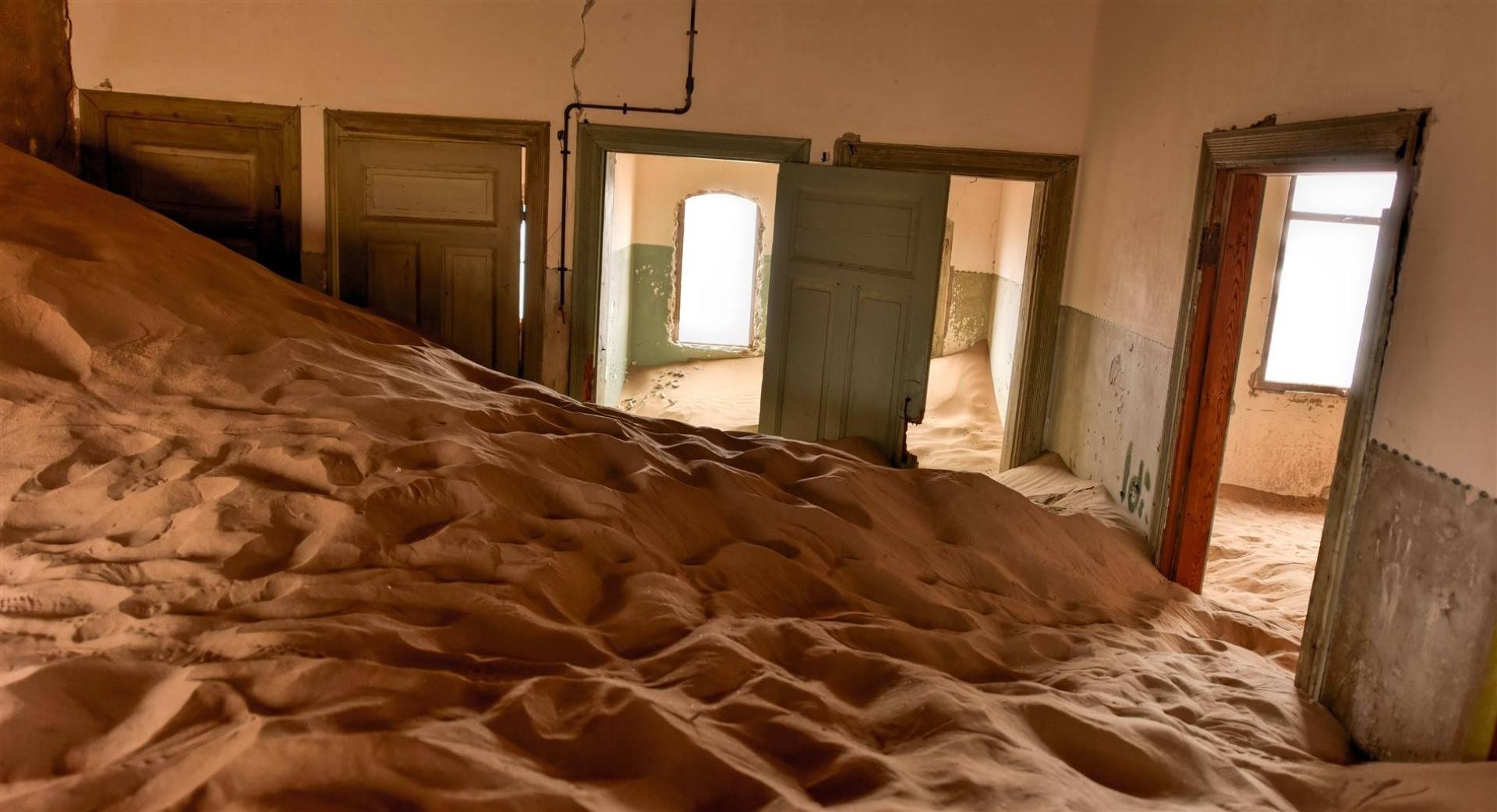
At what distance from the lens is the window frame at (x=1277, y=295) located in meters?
6.74

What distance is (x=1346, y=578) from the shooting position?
3.35 meters

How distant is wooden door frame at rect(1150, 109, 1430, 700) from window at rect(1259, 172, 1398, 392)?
257 cm

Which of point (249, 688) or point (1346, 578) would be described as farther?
point (1346, 578)

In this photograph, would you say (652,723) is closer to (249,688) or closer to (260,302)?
(249,688)

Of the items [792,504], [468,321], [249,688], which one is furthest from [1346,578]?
[468,321]

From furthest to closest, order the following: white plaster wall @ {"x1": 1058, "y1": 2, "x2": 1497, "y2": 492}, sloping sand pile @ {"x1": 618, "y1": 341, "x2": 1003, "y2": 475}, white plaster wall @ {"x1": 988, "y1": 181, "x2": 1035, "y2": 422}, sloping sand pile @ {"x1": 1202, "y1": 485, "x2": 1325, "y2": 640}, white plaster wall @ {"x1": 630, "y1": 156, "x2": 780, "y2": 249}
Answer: white plaster wall @ {"x1": 630, "y1": 156, "x2": 780, "y2": 249}, white plaster wall @ {"x1": 988, "y1": 181, "x2": 1035, "y2": 422}, sloping sand pile @ {"x1": 618, "y1": 341, "x2": 1003, "y2": 475}, sloping sand pile @ {"x1": 1202, "y1": 485, "x2": 1325, "y2": 640}, white plaster wall @ {"x1": 1058, "y1": 2, "x2": 1497, "y2": 492}

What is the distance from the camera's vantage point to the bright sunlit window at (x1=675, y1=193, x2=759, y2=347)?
39.3 feet

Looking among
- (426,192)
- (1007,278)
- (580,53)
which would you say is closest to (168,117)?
(426,192)

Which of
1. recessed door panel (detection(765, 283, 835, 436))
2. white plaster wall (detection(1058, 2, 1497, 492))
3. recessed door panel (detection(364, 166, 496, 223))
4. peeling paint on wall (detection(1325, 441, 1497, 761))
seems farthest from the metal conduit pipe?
peeling paint on wall (detection(1325, 441, 1497, 761))

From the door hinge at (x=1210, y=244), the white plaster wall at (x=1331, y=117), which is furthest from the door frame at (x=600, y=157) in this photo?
the door hinge at (x=1210, y=244)

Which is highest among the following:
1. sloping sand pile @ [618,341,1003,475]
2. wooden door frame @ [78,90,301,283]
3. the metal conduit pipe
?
the metal conduit pipe

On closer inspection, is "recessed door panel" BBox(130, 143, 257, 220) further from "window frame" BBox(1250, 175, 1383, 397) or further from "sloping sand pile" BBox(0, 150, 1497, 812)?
"window frame" BBox(1250, 175, 1383, 397)

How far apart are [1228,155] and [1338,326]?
319 cm

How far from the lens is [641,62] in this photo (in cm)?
650
